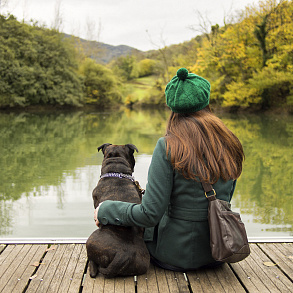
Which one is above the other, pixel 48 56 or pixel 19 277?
pixel 48 56

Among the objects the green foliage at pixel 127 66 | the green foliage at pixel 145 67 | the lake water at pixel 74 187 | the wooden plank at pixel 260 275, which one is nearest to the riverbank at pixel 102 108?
the lake water at pixel 74 187

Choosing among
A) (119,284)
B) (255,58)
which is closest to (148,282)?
(119,284)

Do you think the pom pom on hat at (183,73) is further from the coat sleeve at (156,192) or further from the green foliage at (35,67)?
the green foliage at (35,67)

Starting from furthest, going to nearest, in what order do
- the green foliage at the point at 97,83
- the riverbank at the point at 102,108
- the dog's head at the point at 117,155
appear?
the green foliage at the point at 97,83
the riverbank at the point at 102,108
the dog's head at the point at 117,155

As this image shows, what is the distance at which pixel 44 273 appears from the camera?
249 cm

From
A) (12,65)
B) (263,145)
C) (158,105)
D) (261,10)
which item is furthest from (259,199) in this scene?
(158,105)

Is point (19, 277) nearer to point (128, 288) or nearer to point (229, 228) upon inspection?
point (128, 288)

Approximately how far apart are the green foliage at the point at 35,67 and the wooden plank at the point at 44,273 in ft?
101

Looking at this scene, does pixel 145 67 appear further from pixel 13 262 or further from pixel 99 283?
pixel 99 283

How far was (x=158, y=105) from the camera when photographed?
167ft

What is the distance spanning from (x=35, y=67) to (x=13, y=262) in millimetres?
33568

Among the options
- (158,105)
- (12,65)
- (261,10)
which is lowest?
(158,105)

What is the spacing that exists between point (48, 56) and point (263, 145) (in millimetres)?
28054

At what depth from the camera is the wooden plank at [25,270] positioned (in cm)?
231
